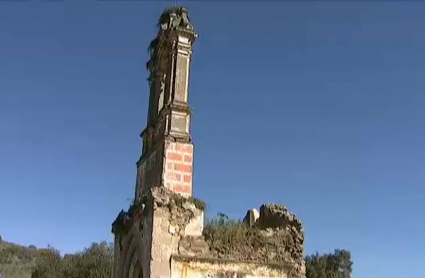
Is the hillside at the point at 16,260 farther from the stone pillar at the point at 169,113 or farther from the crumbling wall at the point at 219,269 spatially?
the crumbling wall at the point at 219,269

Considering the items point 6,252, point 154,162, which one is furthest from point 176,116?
point 6,252

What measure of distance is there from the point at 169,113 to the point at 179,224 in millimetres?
2090

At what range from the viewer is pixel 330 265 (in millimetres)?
42500

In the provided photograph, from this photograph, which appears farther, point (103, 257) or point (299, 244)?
point (103, 257)

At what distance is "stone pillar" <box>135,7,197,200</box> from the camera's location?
980cm

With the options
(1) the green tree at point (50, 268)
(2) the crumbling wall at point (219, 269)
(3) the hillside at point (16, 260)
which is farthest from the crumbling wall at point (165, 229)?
(3) the hillside at point (16, 260)

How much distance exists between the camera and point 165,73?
37.3 feet

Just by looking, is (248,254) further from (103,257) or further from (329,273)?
(329,273)

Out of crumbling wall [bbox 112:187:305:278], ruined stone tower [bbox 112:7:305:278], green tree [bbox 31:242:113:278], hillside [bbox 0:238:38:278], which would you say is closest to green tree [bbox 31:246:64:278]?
green tree [bbox 31:242:113:278]

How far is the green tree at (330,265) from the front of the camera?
40.1 metres

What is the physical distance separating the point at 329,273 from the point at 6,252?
29974 millimetres

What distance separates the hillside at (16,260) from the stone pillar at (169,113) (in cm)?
3591

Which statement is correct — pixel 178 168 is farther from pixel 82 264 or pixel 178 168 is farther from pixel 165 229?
pixel 82 264

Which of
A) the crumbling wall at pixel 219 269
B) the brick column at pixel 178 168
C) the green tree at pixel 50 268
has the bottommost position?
the crumbling wall at pixel 219 269
